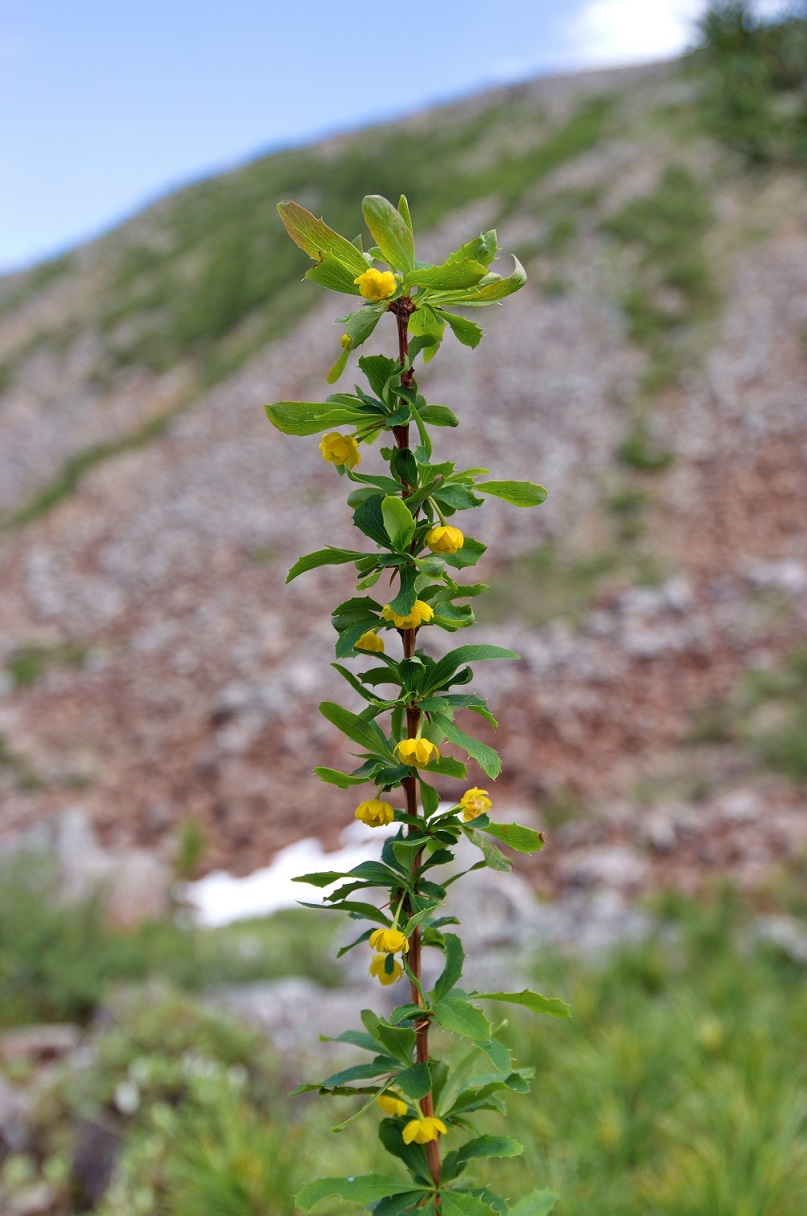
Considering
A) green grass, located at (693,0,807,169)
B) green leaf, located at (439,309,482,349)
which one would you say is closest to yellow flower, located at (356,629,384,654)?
green leaf, located at (439,309,482,349)

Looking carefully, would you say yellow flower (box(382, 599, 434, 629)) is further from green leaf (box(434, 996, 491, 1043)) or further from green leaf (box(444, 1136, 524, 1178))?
green leaf (box(444, 1136, 524, 1178))

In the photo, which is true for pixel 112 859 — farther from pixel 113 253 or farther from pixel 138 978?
pixel 113 253

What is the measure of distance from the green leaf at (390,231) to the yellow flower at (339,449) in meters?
0.21

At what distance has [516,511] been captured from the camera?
37.3 ft

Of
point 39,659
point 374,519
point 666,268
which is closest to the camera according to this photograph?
point 374,519

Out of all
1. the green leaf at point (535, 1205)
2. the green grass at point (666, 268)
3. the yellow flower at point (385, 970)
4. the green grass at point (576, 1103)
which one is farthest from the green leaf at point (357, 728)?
the green grass at point (666, 268)

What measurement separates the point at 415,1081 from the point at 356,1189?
6.2 inches

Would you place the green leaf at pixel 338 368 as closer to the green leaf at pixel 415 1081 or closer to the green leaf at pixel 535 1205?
the green leaf at pixel 415 1081

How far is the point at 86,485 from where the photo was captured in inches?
632

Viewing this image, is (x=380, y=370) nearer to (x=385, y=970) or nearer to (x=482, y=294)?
(x=482, y=294)

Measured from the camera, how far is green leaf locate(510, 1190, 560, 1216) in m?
1.09

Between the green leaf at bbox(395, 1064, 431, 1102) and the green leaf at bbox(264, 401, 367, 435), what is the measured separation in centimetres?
72

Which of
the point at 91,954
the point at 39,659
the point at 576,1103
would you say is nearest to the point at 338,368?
the point at 576,1103

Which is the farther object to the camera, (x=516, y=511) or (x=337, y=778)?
(x=516, y=511)
